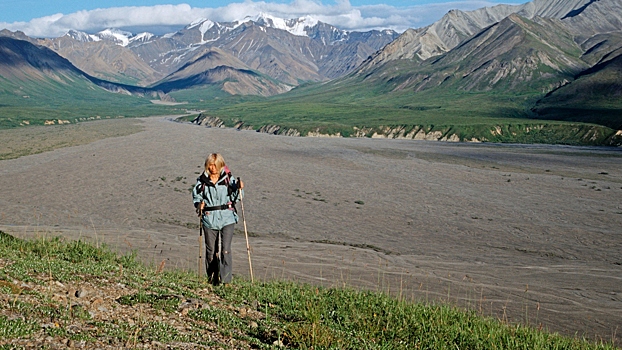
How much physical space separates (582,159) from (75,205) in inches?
2066

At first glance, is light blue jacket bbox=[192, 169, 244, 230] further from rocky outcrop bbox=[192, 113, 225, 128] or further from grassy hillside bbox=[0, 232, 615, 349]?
rocky outcrop bbox=[192, 113, 225, 128]

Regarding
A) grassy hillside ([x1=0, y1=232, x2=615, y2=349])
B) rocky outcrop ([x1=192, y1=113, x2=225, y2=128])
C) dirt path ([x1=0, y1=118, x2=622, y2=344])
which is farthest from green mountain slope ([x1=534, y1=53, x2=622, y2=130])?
grassy hillside ([x1=0, y1=232, x2=615, y2=349])

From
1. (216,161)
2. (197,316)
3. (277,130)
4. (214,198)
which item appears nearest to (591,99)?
(277,130)

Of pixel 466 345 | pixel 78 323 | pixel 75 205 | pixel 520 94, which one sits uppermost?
pixel 520 94

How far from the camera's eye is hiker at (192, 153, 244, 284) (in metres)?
11.2

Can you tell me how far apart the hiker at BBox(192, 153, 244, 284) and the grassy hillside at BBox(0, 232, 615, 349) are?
1.95 ft

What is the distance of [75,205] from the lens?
32750 mm

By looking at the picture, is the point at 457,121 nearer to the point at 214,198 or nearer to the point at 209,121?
the point at 209,121

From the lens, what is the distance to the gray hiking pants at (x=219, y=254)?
11.2m

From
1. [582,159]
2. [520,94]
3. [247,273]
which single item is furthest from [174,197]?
[520,94]

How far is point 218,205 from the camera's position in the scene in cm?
1120

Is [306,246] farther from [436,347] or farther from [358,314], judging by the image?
[436,347]

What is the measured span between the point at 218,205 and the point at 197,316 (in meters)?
3.04

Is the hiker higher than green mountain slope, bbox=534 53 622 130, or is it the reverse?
green mountain slope, bbox=534 53 622 130
